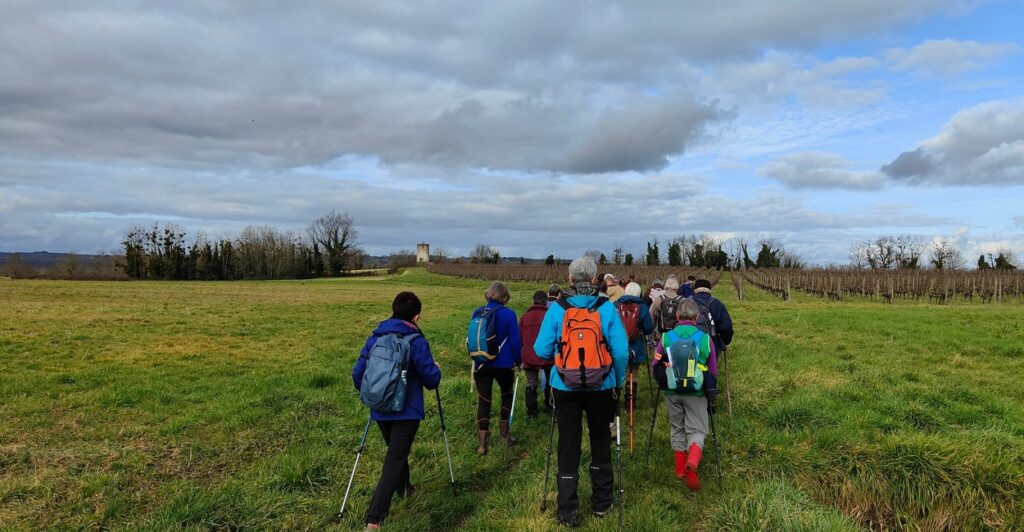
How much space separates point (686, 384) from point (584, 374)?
163 centimetres

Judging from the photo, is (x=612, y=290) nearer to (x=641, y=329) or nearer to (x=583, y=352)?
(x=641, y=329)

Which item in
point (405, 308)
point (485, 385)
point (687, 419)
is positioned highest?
point (405, 308)

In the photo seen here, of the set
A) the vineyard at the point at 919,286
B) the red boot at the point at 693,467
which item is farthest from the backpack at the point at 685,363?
the vineyard at the point at 919,286

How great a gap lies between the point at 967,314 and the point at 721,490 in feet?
67.2

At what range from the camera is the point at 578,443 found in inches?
199

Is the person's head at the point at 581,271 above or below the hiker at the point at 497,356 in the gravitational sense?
above

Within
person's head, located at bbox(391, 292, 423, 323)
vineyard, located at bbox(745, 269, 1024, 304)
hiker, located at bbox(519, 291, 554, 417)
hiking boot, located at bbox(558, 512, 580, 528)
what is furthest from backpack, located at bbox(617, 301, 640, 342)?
vineyard, located at bbox(745, 269, 1024, 304)

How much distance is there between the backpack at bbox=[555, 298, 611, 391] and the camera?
469 centimetres

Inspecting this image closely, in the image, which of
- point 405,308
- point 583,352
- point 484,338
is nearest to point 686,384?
point 583,352

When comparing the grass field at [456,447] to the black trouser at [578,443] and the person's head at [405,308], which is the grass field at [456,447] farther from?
the person's head at [405,308]

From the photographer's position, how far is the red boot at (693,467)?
5707 millimetres

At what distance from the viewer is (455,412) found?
28.5 ft

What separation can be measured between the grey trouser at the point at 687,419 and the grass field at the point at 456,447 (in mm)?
432

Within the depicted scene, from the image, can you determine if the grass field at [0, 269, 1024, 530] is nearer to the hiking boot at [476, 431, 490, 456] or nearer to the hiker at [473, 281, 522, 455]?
the hiking boot at [476, 431, 490, 456]
